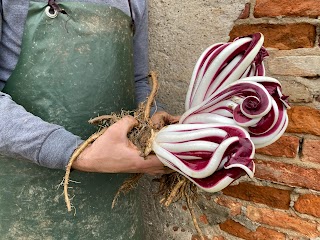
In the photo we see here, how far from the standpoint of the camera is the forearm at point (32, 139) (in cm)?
77

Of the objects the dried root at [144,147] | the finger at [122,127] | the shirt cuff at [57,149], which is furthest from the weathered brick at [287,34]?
the shirt cuff at [57,149]

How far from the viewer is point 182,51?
1126 mm

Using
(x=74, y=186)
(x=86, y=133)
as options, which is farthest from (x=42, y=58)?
(x=74, y=186)

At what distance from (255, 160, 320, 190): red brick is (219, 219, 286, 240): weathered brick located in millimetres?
140

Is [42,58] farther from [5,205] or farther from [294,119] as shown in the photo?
[294,119]

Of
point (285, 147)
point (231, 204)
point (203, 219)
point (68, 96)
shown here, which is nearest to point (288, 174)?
point (285, 147)

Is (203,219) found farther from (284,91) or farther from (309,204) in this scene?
(284,91)

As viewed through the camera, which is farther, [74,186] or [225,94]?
[74,186]

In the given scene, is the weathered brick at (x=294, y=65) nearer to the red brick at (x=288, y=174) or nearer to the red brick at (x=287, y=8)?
the red brick at (x=287, y=8)

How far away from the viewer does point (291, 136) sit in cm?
99

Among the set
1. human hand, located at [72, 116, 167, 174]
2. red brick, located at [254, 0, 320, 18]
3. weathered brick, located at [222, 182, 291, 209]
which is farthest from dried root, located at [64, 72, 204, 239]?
red brick, located at [254, 0, 320, 18]

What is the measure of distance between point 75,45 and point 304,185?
1.96 feet

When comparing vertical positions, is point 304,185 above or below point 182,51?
below

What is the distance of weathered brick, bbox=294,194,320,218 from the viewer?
0.99 m
